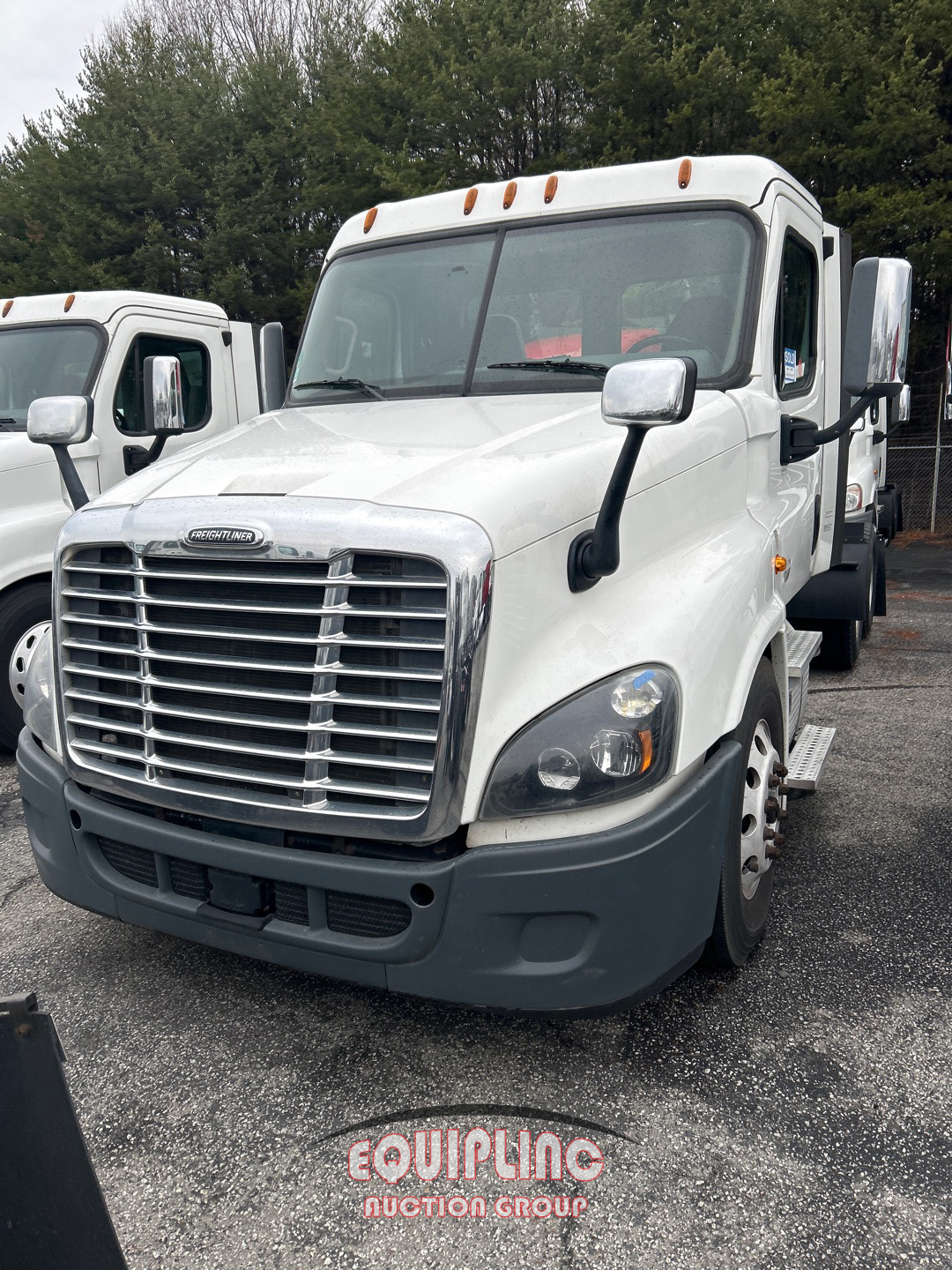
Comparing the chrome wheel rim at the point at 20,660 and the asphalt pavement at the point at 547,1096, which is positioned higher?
the chrome wheel rim at the point at 20,660

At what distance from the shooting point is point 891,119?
15.7 m

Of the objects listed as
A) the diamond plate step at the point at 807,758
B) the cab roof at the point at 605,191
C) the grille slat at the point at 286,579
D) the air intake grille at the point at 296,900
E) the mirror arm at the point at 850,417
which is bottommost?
the diamond plate step at the point at 807,758

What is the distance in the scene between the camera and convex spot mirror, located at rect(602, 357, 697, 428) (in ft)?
7.79

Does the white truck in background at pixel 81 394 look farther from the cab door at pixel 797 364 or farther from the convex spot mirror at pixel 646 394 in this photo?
the convex spot mirror at pixel 646 394

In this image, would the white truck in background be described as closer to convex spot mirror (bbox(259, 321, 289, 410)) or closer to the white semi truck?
convex spot mirror (bbox(259, 321, 289, 410))

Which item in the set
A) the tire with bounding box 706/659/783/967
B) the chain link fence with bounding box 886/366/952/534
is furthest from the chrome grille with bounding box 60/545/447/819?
the chain link fence with bounding box 886/366/952/534

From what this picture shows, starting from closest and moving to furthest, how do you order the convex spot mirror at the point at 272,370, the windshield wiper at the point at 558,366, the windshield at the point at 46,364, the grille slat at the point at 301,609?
the grille slat at the point at 301,609 → the windshield wiper at the point at 558,366 → the convex spot mirror at the point at 272,370 → the windshield at the point at 46,364

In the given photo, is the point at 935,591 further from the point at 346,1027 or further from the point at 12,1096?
the point at 12,1096

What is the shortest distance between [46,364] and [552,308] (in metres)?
4.11

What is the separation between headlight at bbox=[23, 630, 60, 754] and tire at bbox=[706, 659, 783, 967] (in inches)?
78.8

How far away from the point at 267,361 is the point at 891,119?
1478 cm

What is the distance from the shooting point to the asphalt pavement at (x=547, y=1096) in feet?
7.39

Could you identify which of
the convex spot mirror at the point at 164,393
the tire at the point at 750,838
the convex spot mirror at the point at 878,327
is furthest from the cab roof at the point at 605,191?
the tire at the point at 750,838

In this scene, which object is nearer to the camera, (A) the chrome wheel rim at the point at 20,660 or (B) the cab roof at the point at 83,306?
(A) the chrome wheel rim at the point at 20,660
